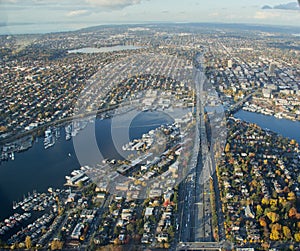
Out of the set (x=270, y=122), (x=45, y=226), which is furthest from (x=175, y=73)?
(x=45, y=226)

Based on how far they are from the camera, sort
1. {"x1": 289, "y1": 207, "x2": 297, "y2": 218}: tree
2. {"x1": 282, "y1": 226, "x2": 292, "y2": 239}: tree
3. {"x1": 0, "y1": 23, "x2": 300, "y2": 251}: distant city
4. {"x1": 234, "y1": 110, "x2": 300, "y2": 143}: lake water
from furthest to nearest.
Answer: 1. {"x1": 234, "y1": 110, "x2": 300, "y2": 143}: lake water
2. {"x1": 289, "y1": 207, "x2": 297, "y2": 218}: tree
3. {"x1": 0, "y1": 23, "x2": 300, "y2": 251}: distant city
4. {"x1": 282, "y1": 226, "x2": 292, "y2": 239}: tree

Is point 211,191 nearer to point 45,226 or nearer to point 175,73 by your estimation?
point 45,226

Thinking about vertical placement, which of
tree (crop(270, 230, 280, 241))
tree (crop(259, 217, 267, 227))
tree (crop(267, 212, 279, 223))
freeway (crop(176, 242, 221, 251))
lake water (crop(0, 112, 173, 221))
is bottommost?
freeway (crop(176, 242, 221, 251))

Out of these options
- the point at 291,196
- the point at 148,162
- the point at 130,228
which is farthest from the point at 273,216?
the point at 148,162

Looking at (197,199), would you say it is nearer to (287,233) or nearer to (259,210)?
(259,210)

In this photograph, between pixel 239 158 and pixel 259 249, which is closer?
pixel 259 249

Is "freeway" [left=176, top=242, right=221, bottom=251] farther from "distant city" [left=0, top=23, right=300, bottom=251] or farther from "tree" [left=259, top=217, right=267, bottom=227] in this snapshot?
"tree" [left=259, top=217, right=267, bottom=227]

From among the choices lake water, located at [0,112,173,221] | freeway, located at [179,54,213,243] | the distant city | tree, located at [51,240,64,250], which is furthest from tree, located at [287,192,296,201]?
tree, located at [51,240,64,250]
